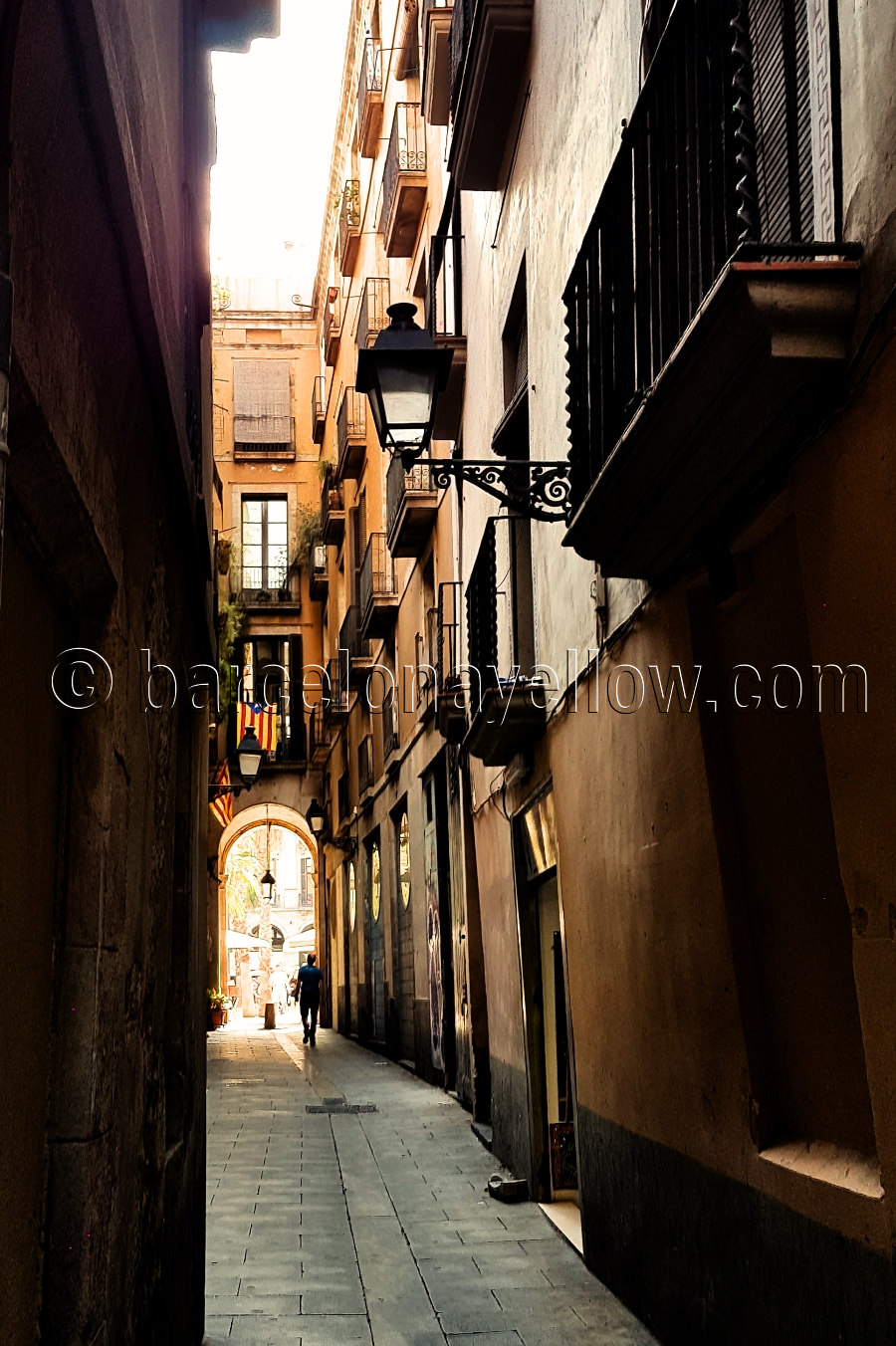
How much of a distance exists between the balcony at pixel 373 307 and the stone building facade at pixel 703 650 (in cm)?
1273

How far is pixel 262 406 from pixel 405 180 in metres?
19.0

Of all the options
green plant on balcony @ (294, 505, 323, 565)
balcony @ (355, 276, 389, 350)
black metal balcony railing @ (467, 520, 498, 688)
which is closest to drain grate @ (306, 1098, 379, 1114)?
black metal balcony railing @ (467, 520, 498, 688)

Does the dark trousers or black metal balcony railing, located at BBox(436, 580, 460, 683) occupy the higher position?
black metal balcony railing, located at BBox(436, 580, 460, 683)

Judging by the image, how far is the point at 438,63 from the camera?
559 inches

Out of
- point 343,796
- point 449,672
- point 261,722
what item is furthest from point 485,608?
point 261,722

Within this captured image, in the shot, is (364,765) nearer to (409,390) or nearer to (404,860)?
(404,860)

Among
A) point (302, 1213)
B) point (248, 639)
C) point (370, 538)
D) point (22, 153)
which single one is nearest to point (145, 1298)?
point (22, 153)

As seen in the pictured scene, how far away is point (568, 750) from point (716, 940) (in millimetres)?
2844

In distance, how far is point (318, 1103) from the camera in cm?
1681

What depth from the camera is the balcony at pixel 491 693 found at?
30.3 ft

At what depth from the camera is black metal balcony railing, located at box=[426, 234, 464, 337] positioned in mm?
14734

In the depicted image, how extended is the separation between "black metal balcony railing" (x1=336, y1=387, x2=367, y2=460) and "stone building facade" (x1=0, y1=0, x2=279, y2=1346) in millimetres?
21937

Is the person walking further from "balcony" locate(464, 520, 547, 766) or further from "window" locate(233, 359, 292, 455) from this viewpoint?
"balcony" locate(464, 520, 547, 766)

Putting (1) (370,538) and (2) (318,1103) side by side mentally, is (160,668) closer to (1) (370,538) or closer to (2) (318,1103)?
(2) (318,1103)
